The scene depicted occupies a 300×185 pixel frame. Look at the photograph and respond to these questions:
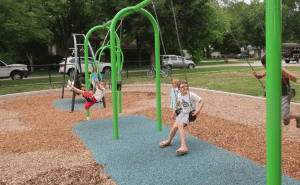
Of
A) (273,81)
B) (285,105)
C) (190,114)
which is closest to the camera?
(273,81)

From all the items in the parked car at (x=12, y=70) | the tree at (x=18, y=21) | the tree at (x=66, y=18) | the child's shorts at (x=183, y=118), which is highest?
the tree at (x=66, y=18)

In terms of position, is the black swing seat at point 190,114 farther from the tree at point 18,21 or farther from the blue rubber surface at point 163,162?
the tree at point 18,21

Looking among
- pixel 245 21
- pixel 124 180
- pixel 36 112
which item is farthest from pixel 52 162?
pixel 245 21

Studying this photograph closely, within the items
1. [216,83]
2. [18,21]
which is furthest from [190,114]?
[18,21]

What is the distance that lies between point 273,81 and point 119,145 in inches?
124

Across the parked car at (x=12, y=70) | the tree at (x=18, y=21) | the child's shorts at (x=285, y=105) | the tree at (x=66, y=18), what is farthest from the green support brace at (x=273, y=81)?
the tree at (x=66, y=18)

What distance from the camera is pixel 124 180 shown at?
321 centimetres

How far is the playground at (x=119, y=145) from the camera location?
3396 mm

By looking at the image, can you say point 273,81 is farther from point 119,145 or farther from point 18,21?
point 18,21

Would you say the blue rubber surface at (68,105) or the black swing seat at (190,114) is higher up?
the black swing seat at (190,114)

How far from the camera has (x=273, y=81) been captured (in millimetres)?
1972

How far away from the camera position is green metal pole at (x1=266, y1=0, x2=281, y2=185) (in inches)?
76.2

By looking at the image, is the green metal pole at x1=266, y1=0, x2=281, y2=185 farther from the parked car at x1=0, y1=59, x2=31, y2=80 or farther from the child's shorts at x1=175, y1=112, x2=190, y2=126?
the parked car at x1=0, y1=59, x2=31, y2=80

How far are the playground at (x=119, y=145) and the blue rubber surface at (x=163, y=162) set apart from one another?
14 mm
